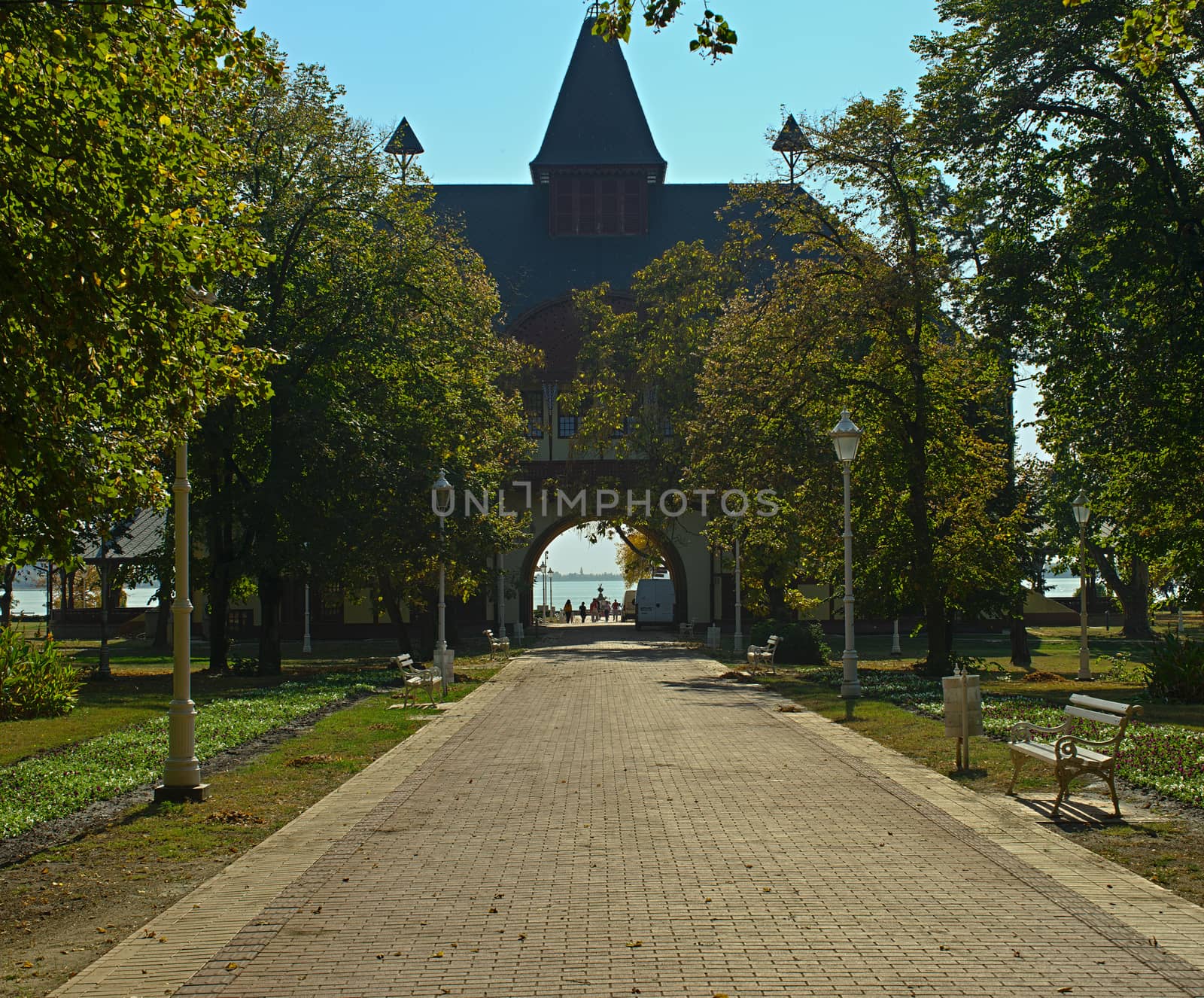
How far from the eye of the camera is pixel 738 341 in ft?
Answer: 102

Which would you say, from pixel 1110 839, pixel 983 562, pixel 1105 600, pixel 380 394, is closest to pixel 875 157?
pixel 983 562

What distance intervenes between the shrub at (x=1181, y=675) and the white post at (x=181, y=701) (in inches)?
603

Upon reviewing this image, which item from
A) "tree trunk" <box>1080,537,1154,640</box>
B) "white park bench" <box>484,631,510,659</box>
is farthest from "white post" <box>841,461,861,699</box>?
"tree trunk" <box>1080,537,1154,640</box>

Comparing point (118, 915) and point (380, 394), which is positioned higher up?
point (380, 394)

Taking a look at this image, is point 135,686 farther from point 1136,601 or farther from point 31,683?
point 1136,601

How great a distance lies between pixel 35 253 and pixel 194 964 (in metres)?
4.55

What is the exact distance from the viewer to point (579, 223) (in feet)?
193

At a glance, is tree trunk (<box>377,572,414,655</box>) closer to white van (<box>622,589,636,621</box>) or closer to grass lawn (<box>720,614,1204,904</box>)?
grass lawn (<box>720,614,1204,904</box>)

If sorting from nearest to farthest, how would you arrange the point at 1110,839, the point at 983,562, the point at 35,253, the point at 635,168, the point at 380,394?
the point at 35,253 < the point at 1110,839 < the point at 983,562 < the point at 380,394 < the point at 635,168

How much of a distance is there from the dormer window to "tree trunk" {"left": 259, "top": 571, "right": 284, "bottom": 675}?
1293 inches

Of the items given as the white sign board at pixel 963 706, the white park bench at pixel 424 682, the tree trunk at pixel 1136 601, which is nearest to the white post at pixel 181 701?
the white sign board at pixel 963 706

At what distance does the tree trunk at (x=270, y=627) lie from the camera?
2936cm

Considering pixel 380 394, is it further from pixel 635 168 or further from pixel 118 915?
pixel 635 168

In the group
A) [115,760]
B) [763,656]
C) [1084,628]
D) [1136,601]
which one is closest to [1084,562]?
[1084,628]
